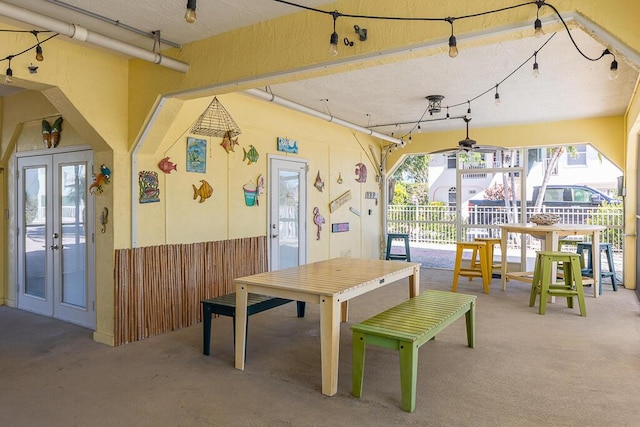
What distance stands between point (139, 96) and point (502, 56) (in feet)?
11.5

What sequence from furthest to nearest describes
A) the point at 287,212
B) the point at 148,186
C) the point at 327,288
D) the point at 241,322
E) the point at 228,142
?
the point at 287,212 → the point at 228,142 → the point at 148,186 → the point at 241,322 → the point at 327,288

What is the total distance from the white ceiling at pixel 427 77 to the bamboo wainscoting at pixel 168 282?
2050 mm

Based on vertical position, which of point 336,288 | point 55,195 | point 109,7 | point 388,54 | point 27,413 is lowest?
point 27,413

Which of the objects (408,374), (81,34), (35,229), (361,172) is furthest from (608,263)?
(35,229)

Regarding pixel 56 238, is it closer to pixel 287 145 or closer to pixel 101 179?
pixel 101 179

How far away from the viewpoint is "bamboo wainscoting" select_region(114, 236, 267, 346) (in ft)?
13.9

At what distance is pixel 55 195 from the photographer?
16.7 ft

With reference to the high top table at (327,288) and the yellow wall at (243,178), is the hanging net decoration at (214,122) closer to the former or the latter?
the yellow wall at (243,178)

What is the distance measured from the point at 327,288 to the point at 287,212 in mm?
3352

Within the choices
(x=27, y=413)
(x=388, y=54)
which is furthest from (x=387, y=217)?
(x=27, y=413)

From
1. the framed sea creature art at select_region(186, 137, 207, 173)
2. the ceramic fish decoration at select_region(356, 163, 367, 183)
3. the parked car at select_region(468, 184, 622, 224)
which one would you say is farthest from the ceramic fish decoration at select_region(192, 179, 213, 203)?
the parked car at select_region(468, 184, 622, 224)

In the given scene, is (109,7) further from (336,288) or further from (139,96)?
(336,288)

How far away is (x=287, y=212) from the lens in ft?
21.2

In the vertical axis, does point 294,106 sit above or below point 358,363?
above
